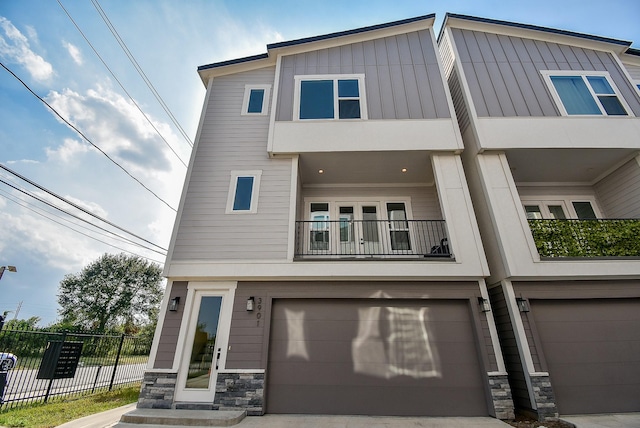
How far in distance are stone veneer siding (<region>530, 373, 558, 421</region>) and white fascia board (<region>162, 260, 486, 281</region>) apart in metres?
1.86

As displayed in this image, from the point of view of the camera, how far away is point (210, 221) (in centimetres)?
576

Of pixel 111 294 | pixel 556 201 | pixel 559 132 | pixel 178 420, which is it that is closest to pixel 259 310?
pixel 178 420

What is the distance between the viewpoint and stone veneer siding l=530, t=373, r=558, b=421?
14.1ft

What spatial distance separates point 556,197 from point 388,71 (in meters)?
6.00

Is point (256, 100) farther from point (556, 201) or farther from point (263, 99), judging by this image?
point (556, 201)

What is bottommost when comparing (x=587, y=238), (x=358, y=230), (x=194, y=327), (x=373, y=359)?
(x=373, y=359)

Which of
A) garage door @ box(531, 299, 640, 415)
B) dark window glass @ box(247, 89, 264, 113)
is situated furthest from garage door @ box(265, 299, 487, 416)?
dark window glass @ box(247, 89, 264, 113)

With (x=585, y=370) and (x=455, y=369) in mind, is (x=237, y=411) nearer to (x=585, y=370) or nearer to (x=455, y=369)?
(x=455, y=369)

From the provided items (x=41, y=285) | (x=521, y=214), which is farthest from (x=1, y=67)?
(x=41, y=285)

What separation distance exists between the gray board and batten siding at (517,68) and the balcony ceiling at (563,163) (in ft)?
3.59

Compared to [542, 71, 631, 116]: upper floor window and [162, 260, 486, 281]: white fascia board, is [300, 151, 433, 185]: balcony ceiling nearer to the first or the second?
[162, 260, 486, 281]: white fascia board

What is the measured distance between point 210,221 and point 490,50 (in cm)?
921

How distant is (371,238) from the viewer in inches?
268

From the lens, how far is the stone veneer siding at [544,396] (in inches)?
170
